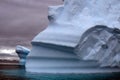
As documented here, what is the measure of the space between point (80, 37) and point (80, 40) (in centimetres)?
7

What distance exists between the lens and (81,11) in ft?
28.9

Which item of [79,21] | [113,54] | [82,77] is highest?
[79,21]

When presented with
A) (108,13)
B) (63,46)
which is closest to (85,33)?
(63,46)

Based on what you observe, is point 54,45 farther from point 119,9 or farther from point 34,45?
point 119,9

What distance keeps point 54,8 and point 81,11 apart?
0.70m

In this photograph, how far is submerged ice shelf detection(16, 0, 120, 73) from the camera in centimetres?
819

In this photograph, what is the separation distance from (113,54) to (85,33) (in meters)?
1.03

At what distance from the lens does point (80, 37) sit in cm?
794

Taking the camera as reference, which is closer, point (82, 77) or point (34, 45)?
point (82, 77)

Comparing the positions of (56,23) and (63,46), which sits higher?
(56,23)

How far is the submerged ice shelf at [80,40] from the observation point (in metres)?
8.19

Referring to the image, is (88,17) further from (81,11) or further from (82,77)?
(82,77)

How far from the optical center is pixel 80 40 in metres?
7.97

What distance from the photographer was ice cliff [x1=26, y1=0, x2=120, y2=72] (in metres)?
8.18
